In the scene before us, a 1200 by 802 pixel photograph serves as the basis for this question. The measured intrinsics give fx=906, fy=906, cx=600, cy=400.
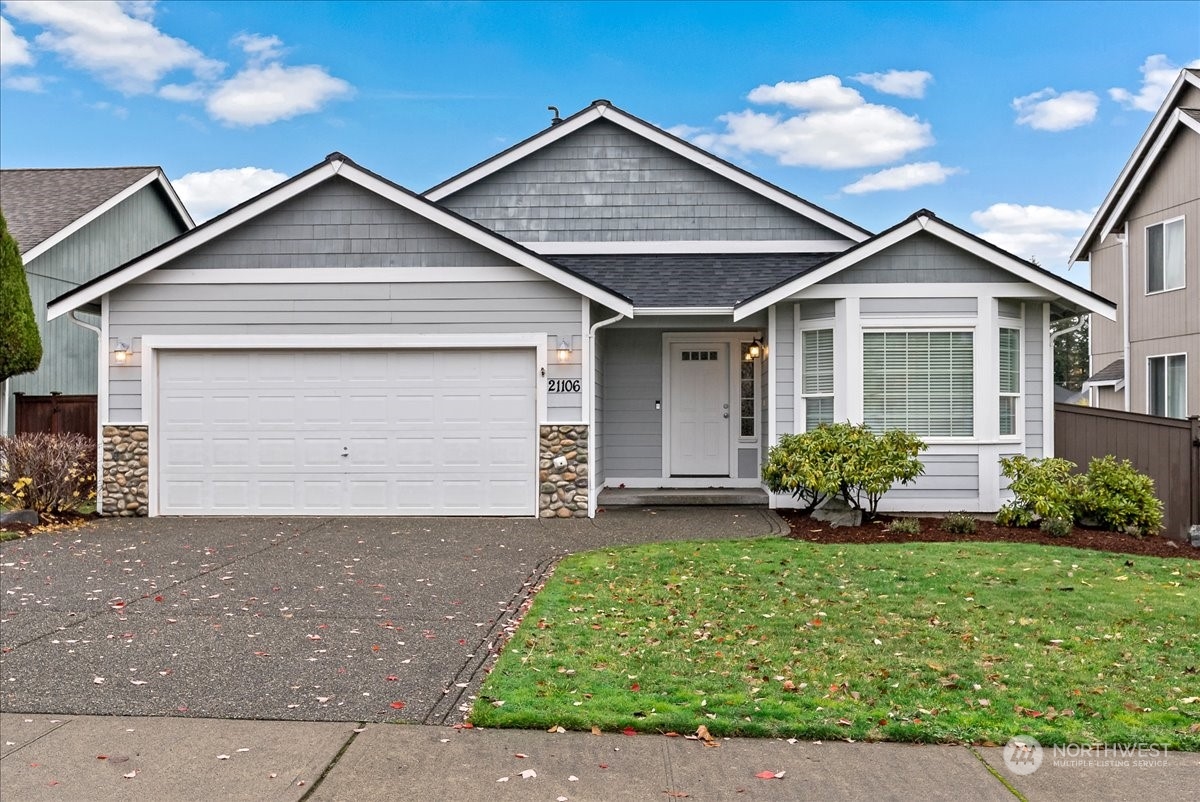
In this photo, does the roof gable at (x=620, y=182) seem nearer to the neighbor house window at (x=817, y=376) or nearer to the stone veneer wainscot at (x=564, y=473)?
the neighbor house window at (x=817, y=376)

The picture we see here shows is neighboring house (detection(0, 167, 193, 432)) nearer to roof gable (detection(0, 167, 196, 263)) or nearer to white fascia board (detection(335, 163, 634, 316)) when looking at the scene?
roof gable (detection(0, 167, 196, 263))

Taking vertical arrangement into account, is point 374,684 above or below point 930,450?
below

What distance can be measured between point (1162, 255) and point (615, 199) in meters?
9.72

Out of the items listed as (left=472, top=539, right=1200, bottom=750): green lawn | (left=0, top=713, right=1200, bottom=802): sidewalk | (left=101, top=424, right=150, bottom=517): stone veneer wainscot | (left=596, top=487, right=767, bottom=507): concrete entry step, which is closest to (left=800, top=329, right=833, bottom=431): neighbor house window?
(left=596, top=487, right=767, bottom=507): concrete entry step

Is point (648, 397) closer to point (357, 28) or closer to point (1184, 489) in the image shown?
point (1184, 489)

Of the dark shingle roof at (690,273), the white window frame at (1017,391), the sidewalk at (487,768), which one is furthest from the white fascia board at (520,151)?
the sidewalk at (487,768)

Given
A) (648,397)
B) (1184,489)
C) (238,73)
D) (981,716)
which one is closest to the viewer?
(981,716)

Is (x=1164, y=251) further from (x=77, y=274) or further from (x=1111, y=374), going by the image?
(x=77, y=274)

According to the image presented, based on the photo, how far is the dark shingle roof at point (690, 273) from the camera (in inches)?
501

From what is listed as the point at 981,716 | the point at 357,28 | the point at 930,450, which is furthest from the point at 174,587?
the point at 357,28

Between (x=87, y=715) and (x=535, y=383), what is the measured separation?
24.4 feet

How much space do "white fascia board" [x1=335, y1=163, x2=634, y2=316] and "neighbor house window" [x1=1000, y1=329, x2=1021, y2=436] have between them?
483 cm

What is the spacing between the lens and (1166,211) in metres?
15.7

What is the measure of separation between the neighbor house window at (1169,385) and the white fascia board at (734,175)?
246 inches
